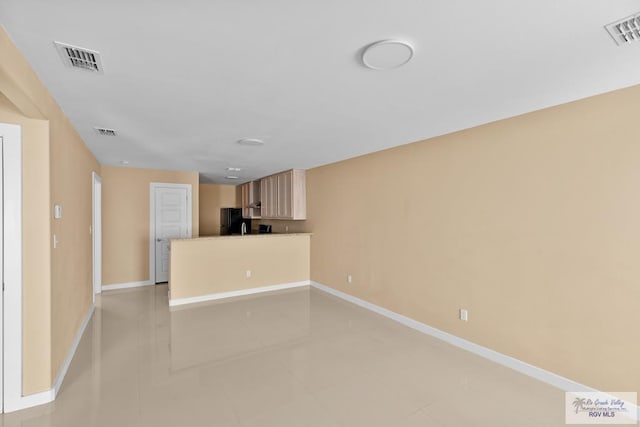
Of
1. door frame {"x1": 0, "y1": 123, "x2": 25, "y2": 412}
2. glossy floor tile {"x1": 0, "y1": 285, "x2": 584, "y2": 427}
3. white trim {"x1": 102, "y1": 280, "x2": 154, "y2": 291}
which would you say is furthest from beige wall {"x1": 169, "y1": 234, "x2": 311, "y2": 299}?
door frame {"x1": 0, "y1": 123, "x2": 25, "y2": 412}

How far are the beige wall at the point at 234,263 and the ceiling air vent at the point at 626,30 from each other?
4.86 m

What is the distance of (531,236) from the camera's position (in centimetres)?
265

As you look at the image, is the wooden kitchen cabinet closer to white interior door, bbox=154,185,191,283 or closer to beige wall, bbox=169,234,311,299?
beige wall, bbox=169,234,311,299

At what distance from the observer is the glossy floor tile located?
2090 millimetres

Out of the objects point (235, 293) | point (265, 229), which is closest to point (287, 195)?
point (265, 229)

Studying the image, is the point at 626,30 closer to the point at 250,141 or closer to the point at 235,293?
the point at 250,141

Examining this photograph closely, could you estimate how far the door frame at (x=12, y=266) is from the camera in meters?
2.09

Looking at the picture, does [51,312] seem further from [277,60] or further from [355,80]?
[355,80]

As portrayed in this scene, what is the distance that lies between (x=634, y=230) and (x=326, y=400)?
2570 millimetres

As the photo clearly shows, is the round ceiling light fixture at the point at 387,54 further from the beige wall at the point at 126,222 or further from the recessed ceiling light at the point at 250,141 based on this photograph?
the beige wall at the point at 126,222

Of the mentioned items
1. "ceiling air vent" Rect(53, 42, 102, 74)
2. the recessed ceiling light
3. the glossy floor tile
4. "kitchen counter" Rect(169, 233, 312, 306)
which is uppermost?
"ceiling air vent" Rect(53, 42, 102, 74)

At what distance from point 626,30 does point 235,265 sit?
510cm

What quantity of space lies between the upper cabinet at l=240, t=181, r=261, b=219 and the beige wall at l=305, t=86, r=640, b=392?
385 cm

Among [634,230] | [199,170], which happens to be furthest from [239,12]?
[199,170]
